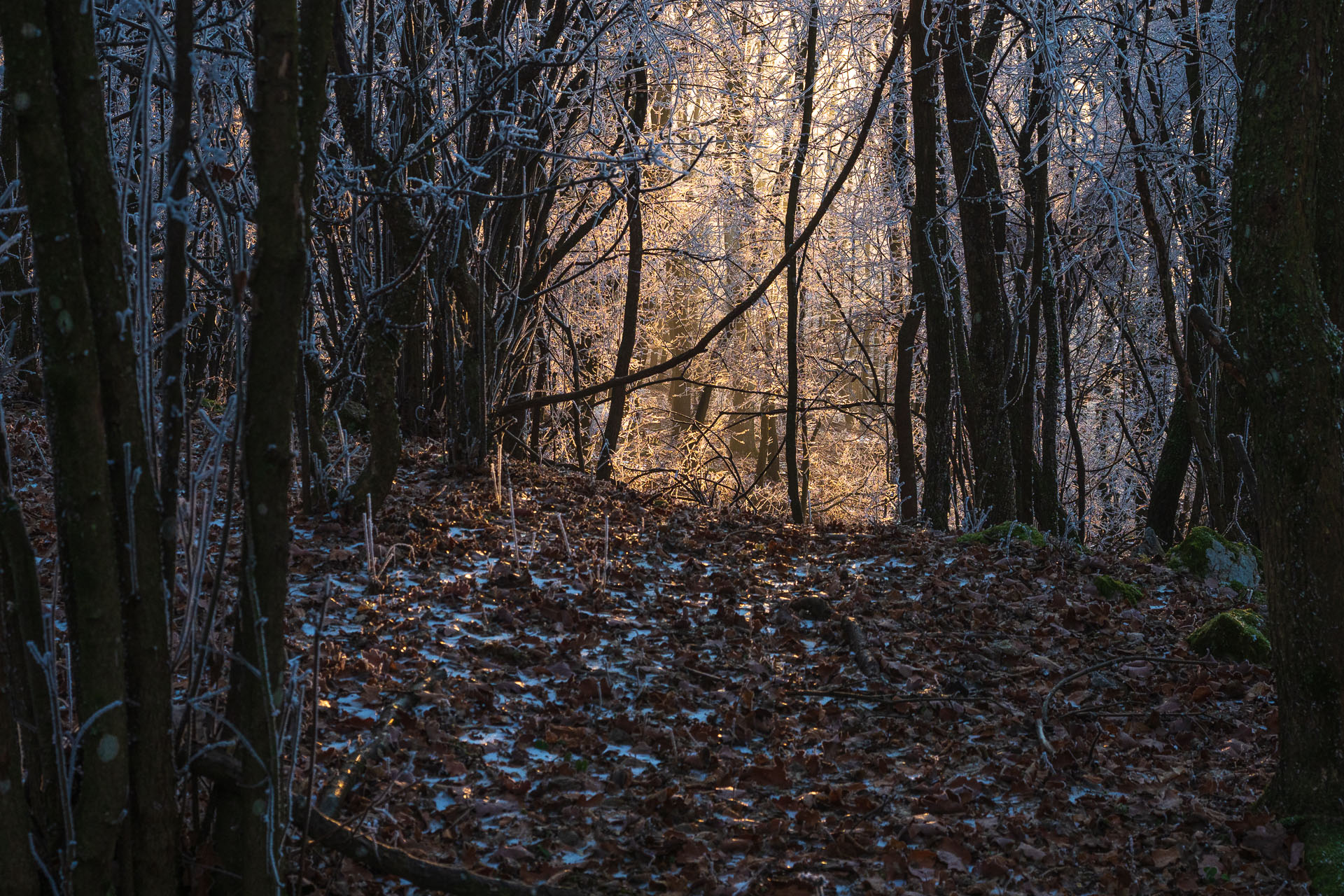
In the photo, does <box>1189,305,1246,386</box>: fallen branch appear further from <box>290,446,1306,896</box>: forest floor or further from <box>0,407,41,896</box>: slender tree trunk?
<box>0,407,41,896</box>: slender tree trunk

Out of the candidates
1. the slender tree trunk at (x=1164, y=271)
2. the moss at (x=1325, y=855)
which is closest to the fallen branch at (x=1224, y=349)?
the moss at (x=1325, y=855)

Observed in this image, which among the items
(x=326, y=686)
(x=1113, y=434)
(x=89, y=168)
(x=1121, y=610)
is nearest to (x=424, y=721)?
(x=326, y=686)

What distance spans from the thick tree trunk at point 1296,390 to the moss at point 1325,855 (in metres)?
0.05

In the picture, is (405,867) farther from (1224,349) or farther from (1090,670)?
(1090,670)

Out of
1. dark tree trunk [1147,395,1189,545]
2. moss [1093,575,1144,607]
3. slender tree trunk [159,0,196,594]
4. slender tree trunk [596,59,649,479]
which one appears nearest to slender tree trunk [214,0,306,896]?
slender tree trunk [159,0,196,594]

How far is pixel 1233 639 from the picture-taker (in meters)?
4.27

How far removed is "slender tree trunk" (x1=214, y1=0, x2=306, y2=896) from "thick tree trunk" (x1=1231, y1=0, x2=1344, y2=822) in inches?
100.0

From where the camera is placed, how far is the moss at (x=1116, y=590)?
201 inches

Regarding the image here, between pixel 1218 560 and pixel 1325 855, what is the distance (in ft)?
11.6

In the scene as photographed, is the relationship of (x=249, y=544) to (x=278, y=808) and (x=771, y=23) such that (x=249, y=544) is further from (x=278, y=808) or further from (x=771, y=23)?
(x=771, y=23)

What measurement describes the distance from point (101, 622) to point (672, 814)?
1.66 metres

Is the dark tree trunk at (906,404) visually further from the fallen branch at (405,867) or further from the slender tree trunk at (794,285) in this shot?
the fallen branch at (405,867)

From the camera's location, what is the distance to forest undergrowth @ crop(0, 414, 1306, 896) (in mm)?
2623

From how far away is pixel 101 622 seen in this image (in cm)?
178
